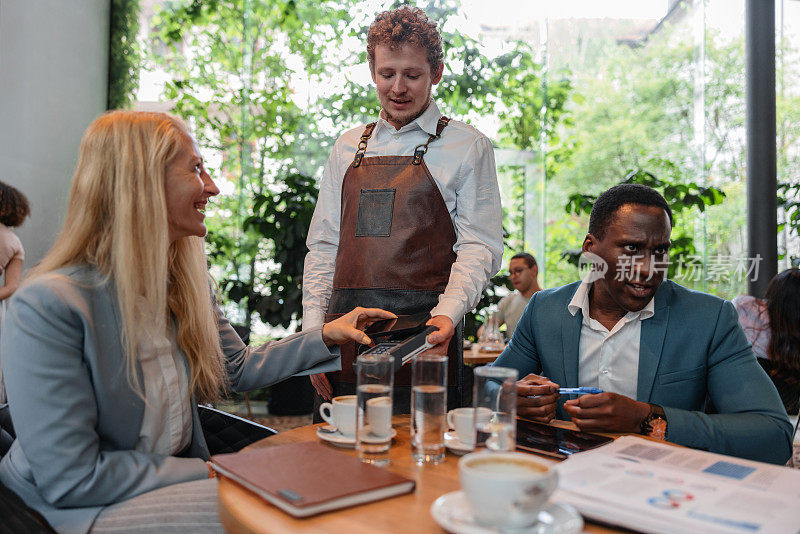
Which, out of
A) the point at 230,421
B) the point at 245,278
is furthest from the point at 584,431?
the point at 245,278

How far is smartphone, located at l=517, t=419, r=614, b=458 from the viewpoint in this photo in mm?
1284

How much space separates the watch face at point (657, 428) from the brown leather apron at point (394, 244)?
25.0 inches

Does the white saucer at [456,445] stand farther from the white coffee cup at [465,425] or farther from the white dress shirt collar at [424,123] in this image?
the white dress shirt collar at [424,123]

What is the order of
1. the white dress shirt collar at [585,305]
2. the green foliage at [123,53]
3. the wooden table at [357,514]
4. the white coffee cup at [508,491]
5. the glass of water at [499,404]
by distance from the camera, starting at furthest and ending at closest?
the green foliage at [123,53] → the white dress shirt collar at [585,305] → the glass of water at [499,404] → the wooden table at [357,514] → the white coffee cup at [508,491]

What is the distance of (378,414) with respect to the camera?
118 cm

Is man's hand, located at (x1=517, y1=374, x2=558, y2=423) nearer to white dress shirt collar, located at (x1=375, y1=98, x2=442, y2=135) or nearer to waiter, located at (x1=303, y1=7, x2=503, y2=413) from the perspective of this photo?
waiter, located at (x1=303, y1=7, x2=503, y2=413)

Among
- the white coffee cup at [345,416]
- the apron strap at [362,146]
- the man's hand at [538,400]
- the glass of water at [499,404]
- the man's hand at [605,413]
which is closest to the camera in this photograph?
the glass of water at [499,404]

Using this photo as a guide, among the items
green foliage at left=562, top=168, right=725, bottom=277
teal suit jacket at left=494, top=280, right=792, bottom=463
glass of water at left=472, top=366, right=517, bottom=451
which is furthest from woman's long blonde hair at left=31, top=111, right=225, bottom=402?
green foliage at left=562, top=168, right=725, bottom=277

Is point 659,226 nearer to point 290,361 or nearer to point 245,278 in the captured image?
point 290,361

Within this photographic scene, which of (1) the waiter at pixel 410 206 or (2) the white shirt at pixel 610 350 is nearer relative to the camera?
(2) the white shirt at pixel 610 350

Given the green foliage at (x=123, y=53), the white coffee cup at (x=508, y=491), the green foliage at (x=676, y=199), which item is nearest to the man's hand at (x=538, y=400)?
the white coffee cup at (x=508, y=491)

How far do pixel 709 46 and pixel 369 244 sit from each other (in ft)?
18.2

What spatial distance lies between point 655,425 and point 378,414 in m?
0.74

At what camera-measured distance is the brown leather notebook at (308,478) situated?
3.12ft
